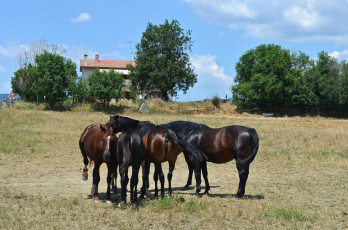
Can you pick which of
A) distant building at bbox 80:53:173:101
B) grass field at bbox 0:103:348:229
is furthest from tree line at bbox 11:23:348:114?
grass field at bbox 0:103:348:229

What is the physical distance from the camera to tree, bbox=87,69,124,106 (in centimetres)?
5091

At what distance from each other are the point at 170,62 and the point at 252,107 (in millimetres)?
14338

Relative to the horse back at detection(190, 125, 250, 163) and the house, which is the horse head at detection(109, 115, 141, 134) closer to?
the horse back at detection(190, 125, 250, 163)

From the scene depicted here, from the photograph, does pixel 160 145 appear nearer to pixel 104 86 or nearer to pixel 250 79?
pixel 104 86

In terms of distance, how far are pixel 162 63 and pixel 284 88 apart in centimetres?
1850

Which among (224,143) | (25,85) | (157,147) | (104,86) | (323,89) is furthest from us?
(323,89)

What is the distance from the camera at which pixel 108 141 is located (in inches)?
406

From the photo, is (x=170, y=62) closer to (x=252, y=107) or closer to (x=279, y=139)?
(x=252, y=107)

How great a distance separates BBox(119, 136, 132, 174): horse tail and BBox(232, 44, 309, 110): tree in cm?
4973

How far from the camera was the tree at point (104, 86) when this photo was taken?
50906 mm

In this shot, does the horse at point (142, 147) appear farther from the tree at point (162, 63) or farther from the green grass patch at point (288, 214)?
the tree at point (162, 63)

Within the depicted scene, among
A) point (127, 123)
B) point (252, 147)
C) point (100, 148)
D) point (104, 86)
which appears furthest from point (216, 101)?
point (100, 148)

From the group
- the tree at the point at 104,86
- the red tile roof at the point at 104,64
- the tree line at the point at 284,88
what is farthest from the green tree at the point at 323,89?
the red tile roof at the point at 104,64

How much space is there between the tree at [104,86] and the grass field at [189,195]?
2778 centimetres
